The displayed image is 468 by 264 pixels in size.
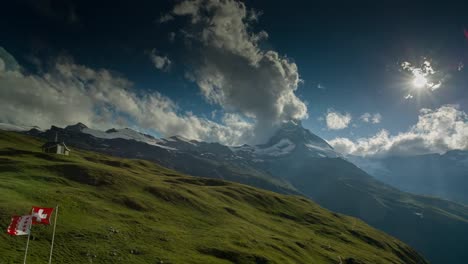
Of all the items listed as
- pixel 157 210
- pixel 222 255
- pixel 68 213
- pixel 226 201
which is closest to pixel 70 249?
pixel 68 213

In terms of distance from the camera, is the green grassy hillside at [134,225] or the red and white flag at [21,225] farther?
the green grassy hillside at [134,225]

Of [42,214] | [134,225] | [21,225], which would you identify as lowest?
[21,225]

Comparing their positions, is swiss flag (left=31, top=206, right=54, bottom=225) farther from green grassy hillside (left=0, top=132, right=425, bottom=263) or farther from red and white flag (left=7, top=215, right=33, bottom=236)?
green grassy hillside (left=0, top=132, right=425, bottom=263)

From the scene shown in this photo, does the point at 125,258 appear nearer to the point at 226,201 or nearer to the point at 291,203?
the point at 226,201

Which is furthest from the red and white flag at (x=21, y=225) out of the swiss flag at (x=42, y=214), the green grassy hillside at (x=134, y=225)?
the green grassy hillside at (x=134, y=225)

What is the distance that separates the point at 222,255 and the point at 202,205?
34466mm

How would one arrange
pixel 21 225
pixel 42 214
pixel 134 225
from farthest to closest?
pixel 134 225 → pixel 42 214 → pixel 21 225

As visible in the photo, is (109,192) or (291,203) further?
(291,203)

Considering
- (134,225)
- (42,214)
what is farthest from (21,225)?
(134,225)

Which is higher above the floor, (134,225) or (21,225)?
(134,225)

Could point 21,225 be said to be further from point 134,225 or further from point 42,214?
point 134,225

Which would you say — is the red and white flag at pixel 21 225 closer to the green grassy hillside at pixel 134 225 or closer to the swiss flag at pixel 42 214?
the swiss flag at pixel 42 214

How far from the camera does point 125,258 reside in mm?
50938

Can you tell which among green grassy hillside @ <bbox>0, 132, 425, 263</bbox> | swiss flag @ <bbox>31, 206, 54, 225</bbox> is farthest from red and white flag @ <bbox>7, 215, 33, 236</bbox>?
green grassy hillside @ <bbox>0, 132, 425, 263</bbox>
